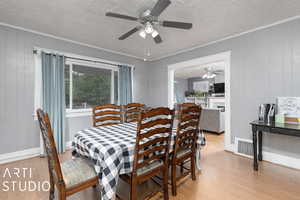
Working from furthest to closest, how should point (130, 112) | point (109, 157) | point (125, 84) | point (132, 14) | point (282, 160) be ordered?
point (125, 84)
point (130, 112)
point (282, 160)
point (132, 14)
point (109, 157)

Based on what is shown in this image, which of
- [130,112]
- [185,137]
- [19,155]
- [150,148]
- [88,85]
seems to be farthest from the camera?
[88,85]

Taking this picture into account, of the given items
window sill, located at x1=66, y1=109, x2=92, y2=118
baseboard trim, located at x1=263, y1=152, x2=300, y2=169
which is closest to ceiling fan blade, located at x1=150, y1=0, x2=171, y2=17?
window sill, located at x1=66, y1=109, x2=92, y2=118

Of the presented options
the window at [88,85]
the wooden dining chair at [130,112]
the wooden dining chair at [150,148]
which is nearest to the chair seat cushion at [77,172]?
the wooden dining chair at [150,148]

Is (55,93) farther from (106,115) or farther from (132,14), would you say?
(132,14)

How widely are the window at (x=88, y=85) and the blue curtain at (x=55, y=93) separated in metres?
0.27

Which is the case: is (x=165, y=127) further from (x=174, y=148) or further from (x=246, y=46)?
(x=246, y=46)

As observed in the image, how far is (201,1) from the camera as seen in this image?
2006 millimetres

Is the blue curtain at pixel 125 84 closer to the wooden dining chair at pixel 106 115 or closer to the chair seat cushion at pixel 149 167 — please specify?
the wooden dining chair at pixel 106 115

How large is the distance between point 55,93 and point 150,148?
2.53 metres

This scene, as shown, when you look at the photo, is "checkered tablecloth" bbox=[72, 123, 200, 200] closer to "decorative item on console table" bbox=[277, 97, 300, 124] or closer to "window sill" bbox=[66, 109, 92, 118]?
"window sill" bbox=[66, 109, 92, 118]

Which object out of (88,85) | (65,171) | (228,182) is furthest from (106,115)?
(228,182)

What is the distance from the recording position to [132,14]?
228cm

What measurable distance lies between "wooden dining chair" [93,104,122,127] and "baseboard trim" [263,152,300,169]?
8.73 feet

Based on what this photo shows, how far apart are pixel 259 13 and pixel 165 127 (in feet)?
7.66
